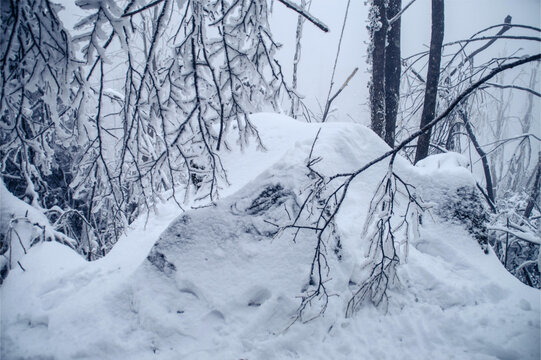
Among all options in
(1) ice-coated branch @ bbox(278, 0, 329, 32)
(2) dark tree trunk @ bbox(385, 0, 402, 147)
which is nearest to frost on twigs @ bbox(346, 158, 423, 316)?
(1) ice-coated branch @ bbox(278, 0, 329, 32)

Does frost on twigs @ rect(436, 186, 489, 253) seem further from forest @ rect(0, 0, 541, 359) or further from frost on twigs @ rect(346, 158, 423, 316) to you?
frost on twigs @ rect(346, 158, 423, 316)

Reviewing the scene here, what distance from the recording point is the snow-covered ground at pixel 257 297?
1.96 meters

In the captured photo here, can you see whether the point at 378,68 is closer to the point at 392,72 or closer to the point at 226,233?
the point at 392,72

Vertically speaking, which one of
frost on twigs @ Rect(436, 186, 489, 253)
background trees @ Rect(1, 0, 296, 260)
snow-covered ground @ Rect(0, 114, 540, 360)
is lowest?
snow-covered ground @ Rect(0, 114, 540, 360)

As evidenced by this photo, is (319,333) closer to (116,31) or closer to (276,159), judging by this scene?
(276,159)

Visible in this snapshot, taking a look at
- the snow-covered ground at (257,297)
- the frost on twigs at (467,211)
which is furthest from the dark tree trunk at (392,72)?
the snow-covered ground at (257,297)

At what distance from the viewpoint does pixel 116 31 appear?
1351 mm

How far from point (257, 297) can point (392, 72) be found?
176 inches

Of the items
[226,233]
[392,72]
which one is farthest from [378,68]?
[226,233]

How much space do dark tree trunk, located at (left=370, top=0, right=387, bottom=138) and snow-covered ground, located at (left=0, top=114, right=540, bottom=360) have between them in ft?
7.34

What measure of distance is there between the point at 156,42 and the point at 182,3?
9.8 inches

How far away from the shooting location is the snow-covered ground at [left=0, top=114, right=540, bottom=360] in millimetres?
1958

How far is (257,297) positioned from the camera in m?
2.21

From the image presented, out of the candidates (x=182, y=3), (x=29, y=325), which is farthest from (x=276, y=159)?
(x=29, y=325)
